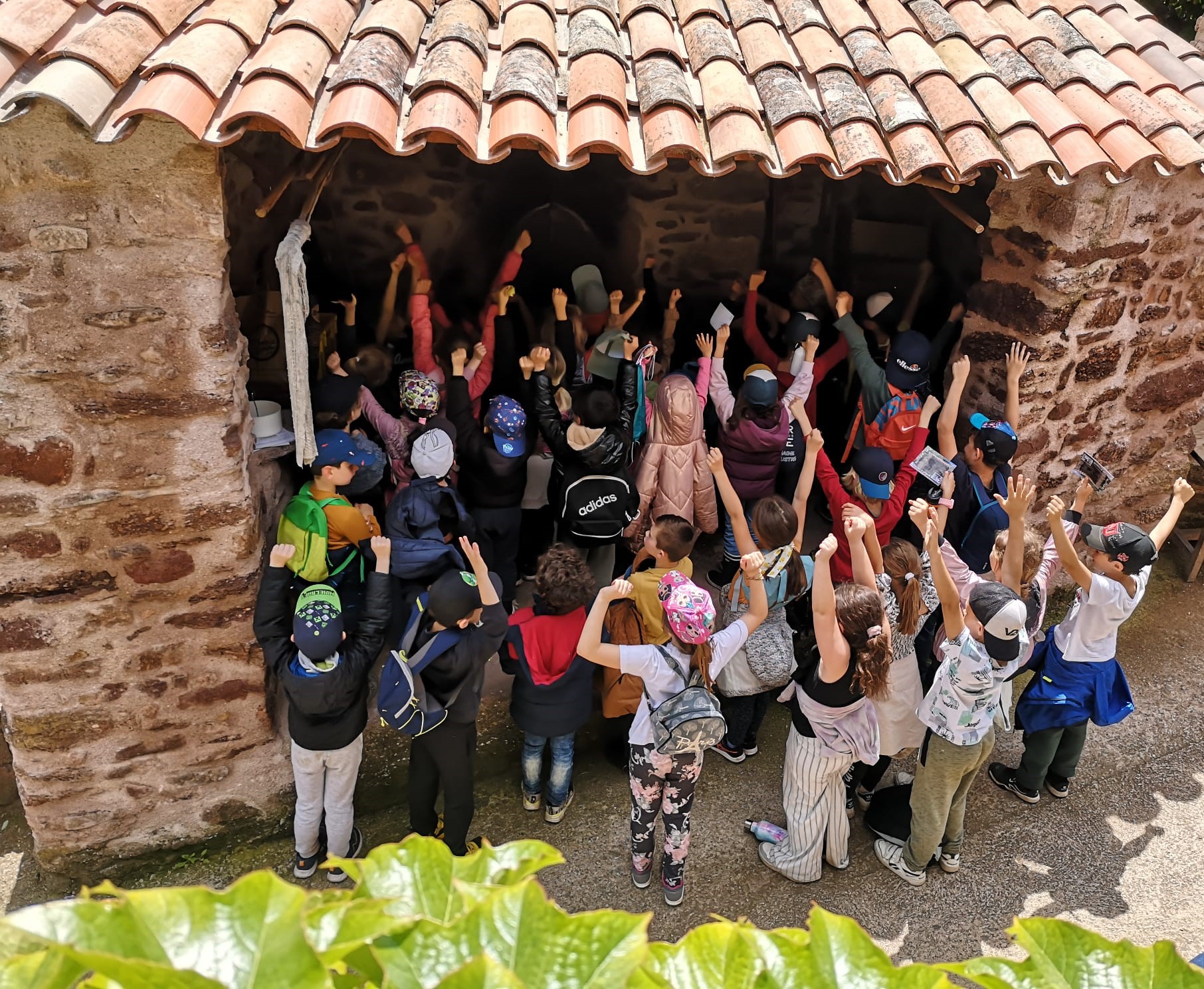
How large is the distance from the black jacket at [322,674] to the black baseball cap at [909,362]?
2972 mm

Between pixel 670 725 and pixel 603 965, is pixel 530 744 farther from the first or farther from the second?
pixel 603 965

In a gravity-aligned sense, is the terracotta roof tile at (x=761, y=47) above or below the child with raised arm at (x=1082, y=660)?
above

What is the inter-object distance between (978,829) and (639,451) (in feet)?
8.01

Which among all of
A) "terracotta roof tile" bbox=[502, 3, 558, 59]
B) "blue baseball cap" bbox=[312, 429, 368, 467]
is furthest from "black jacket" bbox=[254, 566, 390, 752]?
"terracotta roof tile" bbox=[502, 3, 558, 59]

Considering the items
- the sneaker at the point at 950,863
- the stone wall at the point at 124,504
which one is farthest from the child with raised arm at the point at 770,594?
the stone wall at the point at 124,504

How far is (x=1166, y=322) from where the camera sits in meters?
5.27

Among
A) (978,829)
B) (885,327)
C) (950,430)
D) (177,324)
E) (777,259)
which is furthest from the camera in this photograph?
(777,259)

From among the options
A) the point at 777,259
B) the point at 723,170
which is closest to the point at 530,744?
the point at 723,170

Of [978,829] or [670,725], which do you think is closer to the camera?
[670,725]

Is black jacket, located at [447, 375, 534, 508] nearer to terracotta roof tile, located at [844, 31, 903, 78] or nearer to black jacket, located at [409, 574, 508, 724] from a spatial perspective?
black jacket, located at [409, 574, 508, 724]

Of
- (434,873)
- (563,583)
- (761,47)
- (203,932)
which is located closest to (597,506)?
(563,583)

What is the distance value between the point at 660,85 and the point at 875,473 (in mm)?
1982

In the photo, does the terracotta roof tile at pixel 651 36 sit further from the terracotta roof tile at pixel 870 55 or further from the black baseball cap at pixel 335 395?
the black baseball cap at pixel 335 395

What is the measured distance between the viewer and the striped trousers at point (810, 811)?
385 cm
